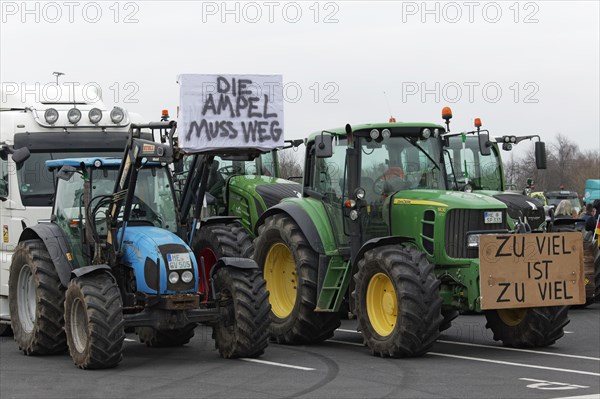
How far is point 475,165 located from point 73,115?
672cm

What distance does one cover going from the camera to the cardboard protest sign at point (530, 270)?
1348 centimetres

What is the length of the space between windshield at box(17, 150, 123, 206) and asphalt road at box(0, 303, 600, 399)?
216 centimetres

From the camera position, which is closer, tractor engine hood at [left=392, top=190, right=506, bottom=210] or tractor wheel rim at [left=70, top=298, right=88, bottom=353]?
tractor wheel rim at [left=70, top=298, right=88, bottom=353]

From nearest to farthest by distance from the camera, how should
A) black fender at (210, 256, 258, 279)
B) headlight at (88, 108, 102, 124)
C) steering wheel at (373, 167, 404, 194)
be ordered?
black fender at (210, 256, 258, 279)
steering wheel at (373, 167, 404, 194)
headlight at (88, 108, 102, 124)

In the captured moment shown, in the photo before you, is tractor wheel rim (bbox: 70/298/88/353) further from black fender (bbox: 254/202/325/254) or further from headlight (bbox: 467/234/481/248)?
headlight (bbox: 467/234/481/248)

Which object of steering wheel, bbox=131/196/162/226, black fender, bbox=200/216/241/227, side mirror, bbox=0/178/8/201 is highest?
side mirror, bbox=0/178/8/201

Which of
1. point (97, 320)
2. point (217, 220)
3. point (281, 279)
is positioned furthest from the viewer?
point (281, 279)

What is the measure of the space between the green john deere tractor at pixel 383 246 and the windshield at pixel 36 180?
2.95 m

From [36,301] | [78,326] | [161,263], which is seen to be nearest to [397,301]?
[161,263]

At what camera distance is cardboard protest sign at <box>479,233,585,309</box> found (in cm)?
1348

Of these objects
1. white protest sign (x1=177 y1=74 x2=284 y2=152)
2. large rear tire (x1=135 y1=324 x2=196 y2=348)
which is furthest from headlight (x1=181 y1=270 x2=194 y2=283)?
large rear tire (x1=135 y1=324 x2=196 y2=348)

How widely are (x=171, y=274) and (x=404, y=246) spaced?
2776mm

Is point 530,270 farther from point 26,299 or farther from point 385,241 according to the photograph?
point 26,299

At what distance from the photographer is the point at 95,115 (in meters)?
17.3
